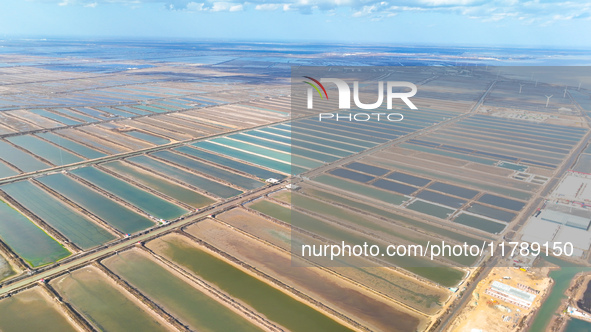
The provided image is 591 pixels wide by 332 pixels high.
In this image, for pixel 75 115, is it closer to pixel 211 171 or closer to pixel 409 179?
pixel 211 171

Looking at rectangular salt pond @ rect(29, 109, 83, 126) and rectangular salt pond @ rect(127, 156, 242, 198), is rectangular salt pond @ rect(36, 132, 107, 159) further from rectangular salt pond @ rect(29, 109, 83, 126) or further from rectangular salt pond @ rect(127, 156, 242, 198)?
rectangular salt pond @ rect(29, 109, 83, 126)

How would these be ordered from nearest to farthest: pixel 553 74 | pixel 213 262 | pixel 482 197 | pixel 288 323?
pixel 288 323, pixel 213 262, pixel 482 197, pixel 553 74

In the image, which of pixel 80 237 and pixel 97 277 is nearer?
pixel 97 277

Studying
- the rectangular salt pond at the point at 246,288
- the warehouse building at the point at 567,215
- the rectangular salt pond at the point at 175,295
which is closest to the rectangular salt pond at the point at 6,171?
the rectangular salt pond at the point at 175,295

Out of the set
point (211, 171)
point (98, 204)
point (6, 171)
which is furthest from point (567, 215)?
point (6, 171)

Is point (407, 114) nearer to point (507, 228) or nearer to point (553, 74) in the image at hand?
point (507, 228)

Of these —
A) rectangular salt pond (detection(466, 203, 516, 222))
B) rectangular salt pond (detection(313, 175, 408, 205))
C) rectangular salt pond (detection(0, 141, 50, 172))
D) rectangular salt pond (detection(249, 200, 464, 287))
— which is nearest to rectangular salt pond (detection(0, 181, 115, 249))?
rectangular salt pond (detection(0, 141, 50, 172))

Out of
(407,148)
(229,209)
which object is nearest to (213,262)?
(229,209)
